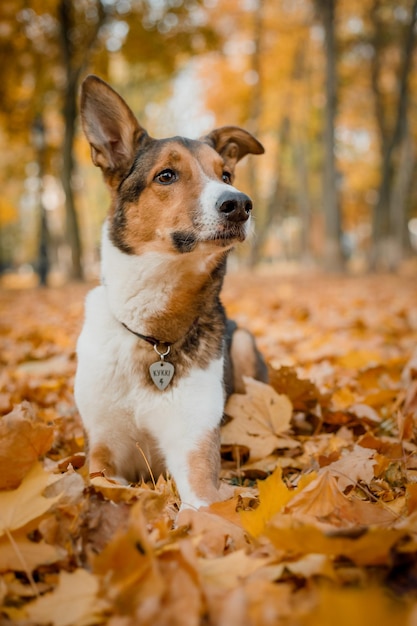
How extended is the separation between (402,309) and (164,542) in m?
7.10

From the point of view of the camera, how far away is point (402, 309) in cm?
814

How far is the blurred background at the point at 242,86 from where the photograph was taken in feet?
58.2

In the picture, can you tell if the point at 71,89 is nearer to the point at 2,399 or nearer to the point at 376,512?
the point at 2,399

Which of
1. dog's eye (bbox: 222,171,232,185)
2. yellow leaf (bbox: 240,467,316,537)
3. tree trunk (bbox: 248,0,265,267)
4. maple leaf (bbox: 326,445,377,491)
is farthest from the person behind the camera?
tree trunk (bbox: 248,0,265,267)

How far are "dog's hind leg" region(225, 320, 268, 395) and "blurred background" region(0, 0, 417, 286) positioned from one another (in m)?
5.40

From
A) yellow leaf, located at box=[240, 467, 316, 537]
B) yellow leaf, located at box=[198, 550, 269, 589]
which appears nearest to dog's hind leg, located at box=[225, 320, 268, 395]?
yellow leaf, located at box=[240, 467, 316, 537]

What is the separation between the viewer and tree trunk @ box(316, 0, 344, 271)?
17500 millimetres

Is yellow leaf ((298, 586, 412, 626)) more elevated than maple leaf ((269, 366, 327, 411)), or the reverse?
yellow leaf ((298, 586, 412, 626))

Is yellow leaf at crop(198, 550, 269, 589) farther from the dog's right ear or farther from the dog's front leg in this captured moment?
the dog's right ear

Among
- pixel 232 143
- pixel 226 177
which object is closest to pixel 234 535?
pixel 226 177

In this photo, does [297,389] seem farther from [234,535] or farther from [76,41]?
[76,41]

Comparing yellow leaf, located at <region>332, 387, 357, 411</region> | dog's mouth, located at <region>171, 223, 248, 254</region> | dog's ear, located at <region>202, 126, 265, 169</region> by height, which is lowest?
yellow leaf, located at <region>332, 387, 357, 411</region>

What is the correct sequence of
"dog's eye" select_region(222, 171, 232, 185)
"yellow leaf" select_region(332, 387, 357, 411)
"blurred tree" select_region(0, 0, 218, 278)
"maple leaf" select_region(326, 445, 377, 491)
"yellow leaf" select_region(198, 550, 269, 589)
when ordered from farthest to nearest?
1. "blurred tree" select_region(0, 0, 218, 278)
2. "yellow leaf" select_region(332, 387, 357, 411)
3. "dog's eye" select_region(222, 171, 232, 185)
4. "maple leaf" select_region(326, 445, 377, 491)
5. "yellow leaf" select_region(198, 550, 269, 589)

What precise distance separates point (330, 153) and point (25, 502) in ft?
60.0
